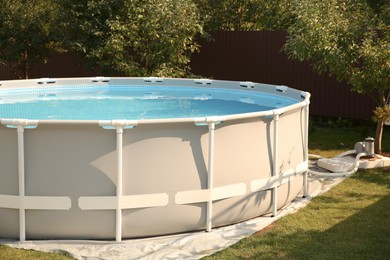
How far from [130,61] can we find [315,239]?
9.06 metres

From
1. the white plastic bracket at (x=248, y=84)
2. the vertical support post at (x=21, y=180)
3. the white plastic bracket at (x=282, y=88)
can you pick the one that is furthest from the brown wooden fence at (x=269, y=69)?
the vertical support post at (x=21, y=180)

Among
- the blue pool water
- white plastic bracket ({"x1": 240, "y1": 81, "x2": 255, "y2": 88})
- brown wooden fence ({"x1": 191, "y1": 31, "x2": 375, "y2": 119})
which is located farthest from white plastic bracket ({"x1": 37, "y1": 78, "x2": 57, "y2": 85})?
brown wooden fence ({"x1": 191, "y1": 31, "x2": 375, "y2": 119})

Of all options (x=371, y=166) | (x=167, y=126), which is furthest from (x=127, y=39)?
(x=167, y=126)

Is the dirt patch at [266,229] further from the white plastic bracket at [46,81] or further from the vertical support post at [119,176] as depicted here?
the white plastic bracket at [46,81]

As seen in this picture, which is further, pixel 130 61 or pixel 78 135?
pixel 130 61

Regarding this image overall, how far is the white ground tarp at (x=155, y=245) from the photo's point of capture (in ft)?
20.9

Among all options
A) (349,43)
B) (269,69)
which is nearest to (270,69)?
(269,69)

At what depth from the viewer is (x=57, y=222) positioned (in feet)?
21.9

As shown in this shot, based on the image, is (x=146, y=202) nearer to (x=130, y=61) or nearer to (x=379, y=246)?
(x=379, y=246)

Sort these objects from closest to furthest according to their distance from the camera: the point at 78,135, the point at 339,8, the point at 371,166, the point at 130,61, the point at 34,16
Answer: the point at 78,135
the point at 371,166
the point at 339,8
the point at 130,61
the point at 34,16

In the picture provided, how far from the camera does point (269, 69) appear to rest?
1577 centimetres

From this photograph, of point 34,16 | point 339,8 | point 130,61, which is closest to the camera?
point 339,8

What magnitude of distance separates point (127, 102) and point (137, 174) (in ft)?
18.8

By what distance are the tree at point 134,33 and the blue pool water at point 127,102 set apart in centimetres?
182
